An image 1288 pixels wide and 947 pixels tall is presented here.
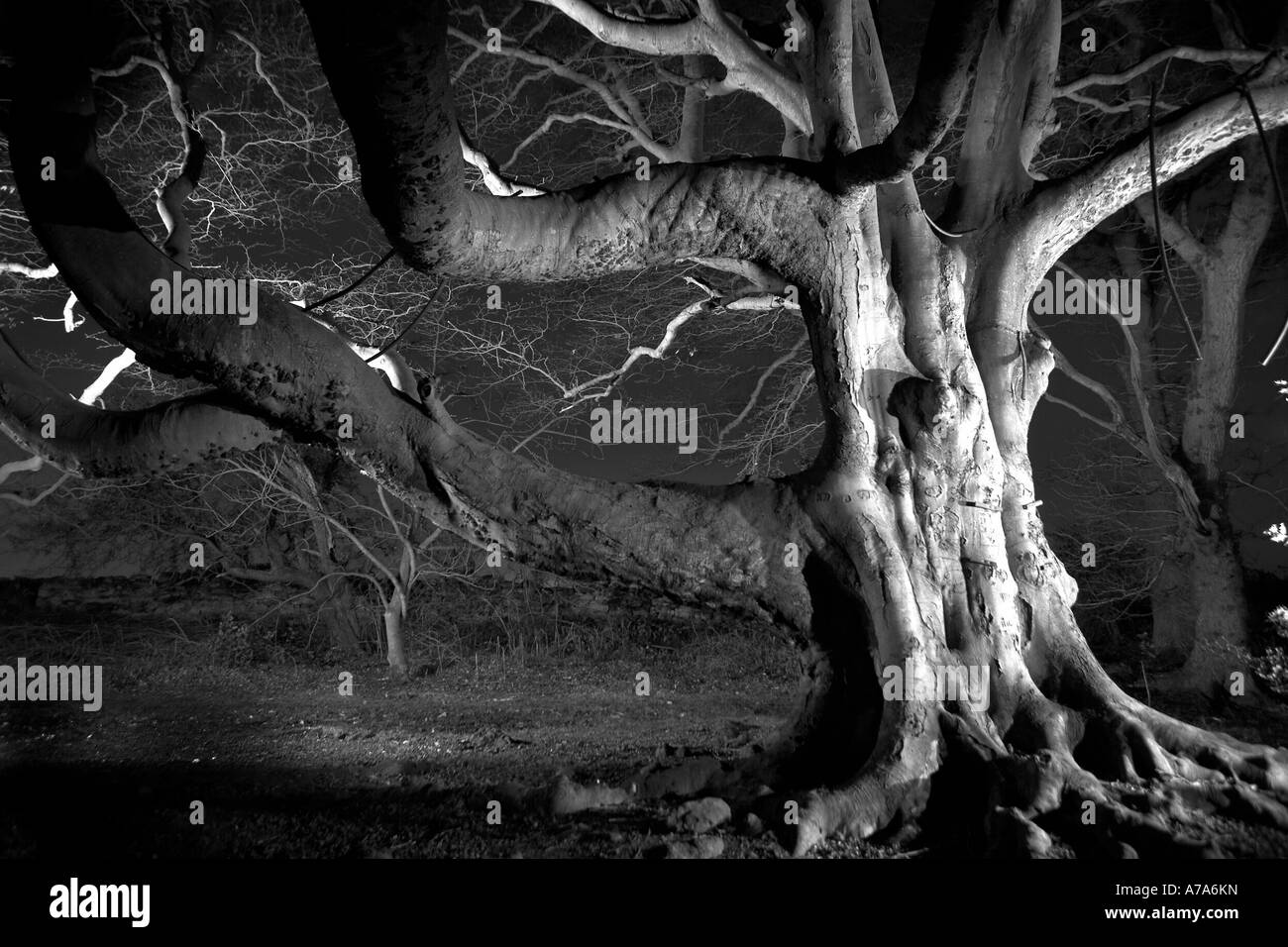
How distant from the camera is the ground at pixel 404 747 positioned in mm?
3887

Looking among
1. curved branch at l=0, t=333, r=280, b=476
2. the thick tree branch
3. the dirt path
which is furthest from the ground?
the thick tree branch

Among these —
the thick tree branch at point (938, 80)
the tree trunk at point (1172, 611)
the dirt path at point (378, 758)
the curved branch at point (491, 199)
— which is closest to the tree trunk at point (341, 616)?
the dirt path at point (378, 758)

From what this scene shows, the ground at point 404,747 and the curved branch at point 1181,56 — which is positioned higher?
the curved branch at point 1181,56

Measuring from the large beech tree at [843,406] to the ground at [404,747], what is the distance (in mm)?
574

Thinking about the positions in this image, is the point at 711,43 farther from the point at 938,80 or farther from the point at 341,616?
the point at 341,616

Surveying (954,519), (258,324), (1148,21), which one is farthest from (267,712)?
(1148,21)

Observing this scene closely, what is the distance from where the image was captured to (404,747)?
20.5 ft

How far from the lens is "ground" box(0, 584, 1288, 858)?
3.89m

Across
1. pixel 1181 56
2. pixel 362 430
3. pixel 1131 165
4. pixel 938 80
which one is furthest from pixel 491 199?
pixel 1181 56

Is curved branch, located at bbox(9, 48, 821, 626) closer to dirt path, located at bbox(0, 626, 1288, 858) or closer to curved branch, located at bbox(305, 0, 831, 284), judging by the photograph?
curved branch, located at bbox(305, 0, 831, 284)

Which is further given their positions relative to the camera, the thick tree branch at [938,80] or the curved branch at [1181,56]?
the curved branch at [1181,56]

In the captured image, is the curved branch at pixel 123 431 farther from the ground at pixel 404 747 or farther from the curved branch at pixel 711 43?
the curved branch at pixel 711 43

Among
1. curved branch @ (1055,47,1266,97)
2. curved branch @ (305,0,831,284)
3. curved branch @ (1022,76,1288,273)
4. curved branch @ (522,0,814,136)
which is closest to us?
curved branch @ (305,0,831,284)

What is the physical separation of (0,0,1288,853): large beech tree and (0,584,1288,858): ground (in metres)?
0.57
